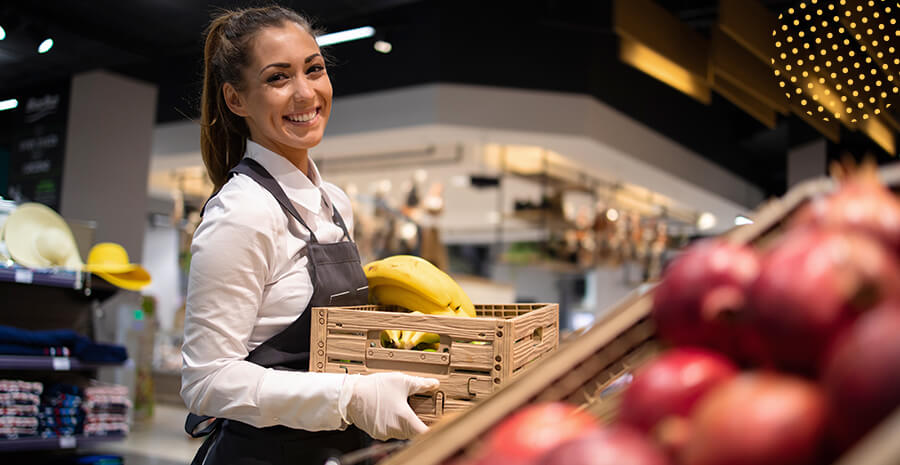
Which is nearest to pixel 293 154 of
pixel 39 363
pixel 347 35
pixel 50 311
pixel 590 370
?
pixel 590 370

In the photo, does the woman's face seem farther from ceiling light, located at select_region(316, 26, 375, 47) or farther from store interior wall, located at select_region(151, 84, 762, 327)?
store interior wall, located at select_region(151, 84, 762, 327)

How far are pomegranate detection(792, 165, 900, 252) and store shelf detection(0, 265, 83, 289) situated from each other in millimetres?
4140

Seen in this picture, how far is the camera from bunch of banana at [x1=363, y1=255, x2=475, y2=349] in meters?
1.58

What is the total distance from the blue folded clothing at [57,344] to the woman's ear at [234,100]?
9.29ft

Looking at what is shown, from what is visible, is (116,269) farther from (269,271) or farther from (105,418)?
(269,271)

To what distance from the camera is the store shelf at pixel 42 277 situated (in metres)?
3.84

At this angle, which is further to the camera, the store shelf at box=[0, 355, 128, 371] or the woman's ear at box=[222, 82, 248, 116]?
the store shelf at box=[0, 355, 128, 371]

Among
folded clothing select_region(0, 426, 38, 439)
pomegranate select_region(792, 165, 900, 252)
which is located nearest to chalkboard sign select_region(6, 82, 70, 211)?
folded clothing select_region(0, 426, 38, 439)

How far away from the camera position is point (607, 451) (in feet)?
1.34

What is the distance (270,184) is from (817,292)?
1276 millimetres

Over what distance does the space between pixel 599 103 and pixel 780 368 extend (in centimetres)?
635

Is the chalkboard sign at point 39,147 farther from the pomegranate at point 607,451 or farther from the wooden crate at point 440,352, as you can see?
the pomegranate at point 607,451

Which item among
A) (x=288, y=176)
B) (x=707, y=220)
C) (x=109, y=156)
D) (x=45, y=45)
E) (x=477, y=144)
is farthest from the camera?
(x=707, y=220)

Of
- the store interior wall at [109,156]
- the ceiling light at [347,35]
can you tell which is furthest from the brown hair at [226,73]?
the store interior wall at [109,156]
